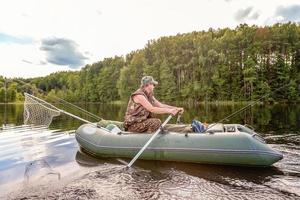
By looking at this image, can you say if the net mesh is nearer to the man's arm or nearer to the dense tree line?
the man's arm

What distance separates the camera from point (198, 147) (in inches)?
233

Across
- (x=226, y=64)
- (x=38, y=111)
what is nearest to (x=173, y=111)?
(x=38, y=111)

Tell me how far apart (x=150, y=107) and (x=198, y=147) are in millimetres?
1356

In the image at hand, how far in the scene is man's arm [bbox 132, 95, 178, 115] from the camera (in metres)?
6.46

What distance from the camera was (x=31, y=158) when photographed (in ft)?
22.5

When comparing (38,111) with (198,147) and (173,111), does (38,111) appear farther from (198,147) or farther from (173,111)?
(198,147)

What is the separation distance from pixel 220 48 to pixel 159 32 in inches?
572

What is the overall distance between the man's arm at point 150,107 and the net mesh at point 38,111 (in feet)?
9.28

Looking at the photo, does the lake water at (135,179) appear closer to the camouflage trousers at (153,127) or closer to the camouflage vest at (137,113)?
the camouflage trousers at (153,127)

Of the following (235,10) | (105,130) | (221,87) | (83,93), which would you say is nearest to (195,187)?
(105,130)

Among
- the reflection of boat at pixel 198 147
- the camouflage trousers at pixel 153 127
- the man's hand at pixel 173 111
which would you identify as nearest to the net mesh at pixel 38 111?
the reflection of boat at pixel 198 147

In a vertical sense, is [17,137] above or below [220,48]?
below

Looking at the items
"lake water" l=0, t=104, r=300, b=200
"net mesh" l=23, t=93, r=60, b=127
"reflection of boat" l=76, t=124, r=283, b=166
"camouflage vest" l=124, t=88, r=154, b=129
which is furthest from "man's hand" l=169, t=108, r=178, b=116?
"net mesh" l=23, t=93, r=60, b=127

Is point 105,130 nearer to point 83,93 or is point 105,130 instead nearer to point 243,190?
point 243,190
